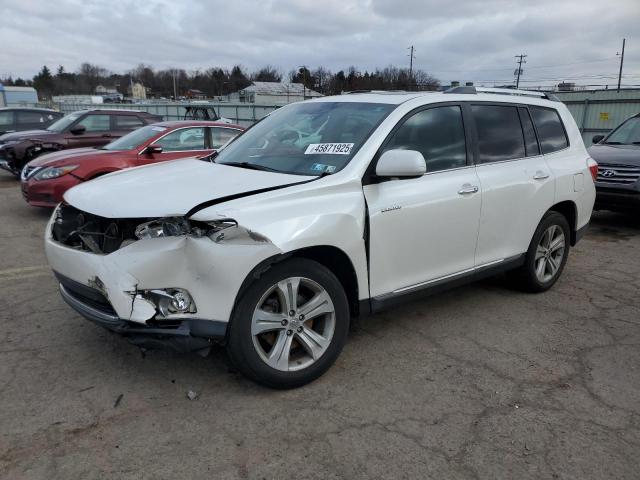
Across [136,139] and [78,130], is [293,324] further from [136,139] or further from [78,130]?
[78,130]

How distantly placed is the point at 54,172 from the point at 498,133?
20.4 feet

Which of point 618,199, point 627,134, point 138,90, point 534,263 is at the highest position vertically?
point 138,90

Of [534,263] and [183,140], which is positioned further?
[183,140]

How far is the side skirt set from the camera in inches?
137

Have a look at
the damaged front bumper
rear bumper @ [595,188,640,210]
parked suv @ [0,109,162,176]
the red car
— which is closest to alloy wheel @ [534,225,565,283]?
the damaged front bumper

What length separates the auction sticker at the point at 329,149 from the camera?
347 centimetres

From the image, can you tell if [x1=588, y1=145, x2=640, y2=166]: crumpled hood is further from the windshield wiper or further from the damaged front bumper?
the damaged front bumper

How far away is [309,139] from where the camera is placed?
3.79 metres

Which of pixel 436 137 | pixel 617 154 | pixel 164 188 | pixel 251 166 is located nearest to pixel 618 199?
pixel 617 154

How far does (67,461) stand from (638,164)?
7.90m

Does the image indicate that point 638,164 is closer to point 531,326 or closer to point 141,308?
point 531,326

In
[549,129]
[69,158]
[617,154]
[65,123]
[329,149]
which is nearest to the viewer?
[329,149]

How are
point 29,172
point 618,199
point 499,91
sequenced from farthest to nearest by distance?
point 29,172 < point 618,199 < point 499,91

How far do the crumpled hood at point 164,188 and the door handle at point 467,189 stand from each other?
1278 millimetres
